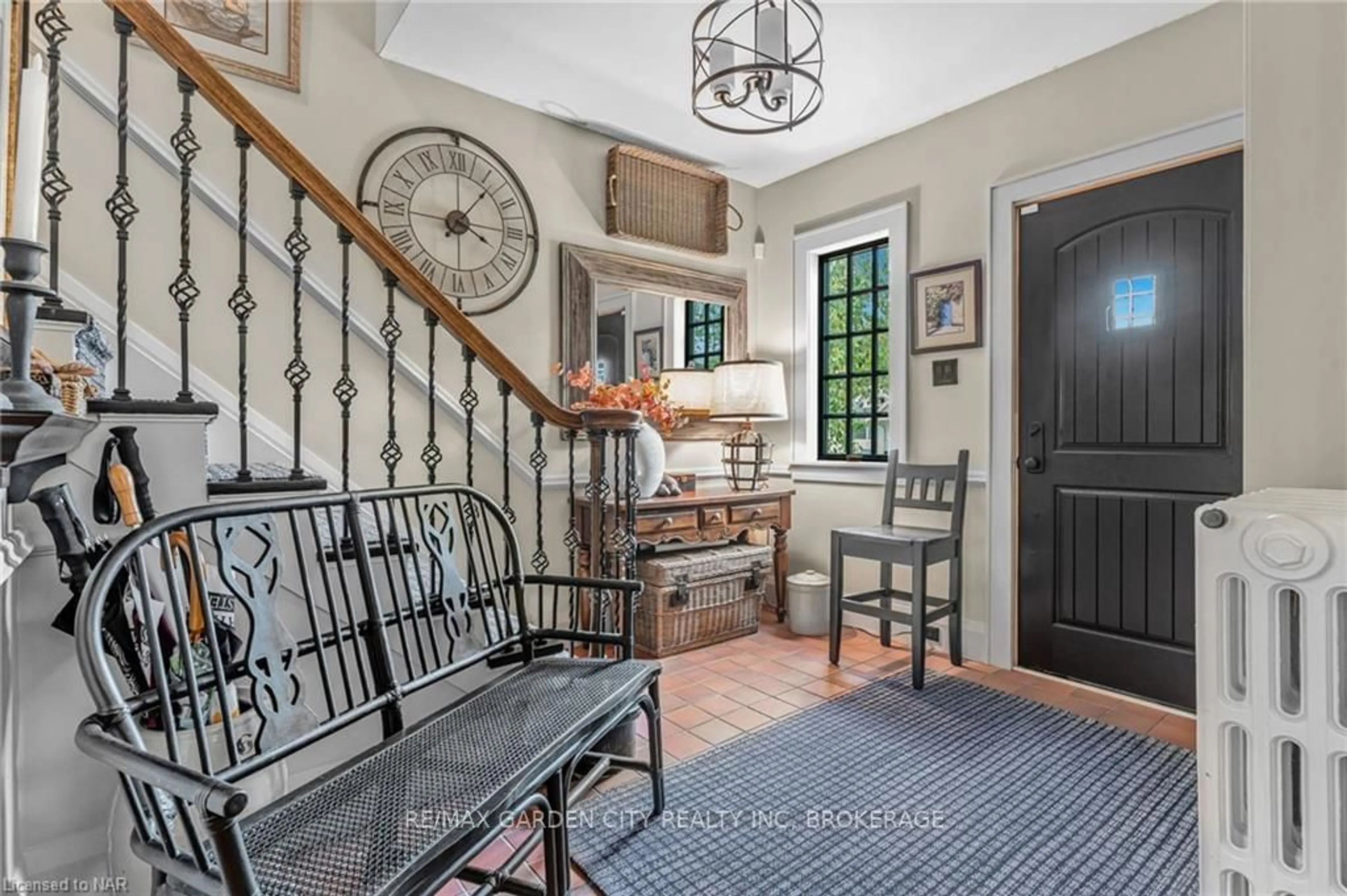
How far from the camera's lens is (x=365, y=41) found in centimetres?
273

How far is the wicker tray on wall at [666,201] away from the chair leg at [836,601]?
6.10 ft

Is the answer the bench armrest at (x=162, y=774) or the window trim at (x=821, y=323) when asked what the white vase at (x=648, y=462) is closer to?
the window trim at (x=821, y=323)

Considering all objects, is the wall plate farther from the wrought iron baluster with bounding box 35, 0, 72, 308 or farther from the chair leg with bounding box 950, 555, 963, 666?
the wrought iron baluster with bounding box 35, 0, 72, 308

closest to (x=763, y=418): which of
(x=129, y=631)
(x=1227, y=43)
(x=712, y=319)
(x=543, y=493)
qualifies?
(x=712, y=319)

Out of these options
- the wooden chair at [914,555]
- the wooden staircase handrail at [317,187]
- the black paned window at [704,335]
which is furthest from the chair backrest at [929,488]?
the wooden staircase handrail at [317,187]

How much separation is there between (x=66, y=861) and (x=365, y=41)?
2882mm

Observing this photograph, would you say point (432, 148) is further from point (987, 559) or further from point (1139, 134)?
point (987, 559)

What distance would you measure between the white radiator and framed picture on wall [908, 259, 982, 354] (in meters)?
2.12

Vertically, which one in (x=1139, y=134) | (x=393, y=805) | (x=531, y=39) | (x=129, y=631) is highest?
(x=531, y=39)

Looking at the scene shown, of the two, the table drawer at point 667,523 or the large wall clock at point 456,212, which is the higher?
the large wall clock at point 456,212

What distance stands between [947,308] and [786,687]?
6.29 ft

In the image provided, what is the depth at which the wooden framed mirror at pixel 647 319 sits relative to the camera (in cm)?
332

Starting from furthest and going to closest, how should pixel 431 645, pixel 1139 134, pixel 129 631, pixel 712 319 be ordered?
pixel 712 319
pixel 1139 134
pixel 431 645
pixel 129 631

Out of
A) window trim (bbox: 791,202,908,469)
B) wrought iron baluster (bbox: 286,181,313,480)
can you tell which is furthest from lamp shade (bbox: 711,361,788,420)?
wrought iron baluster (bbox: 286,181,313,480)
